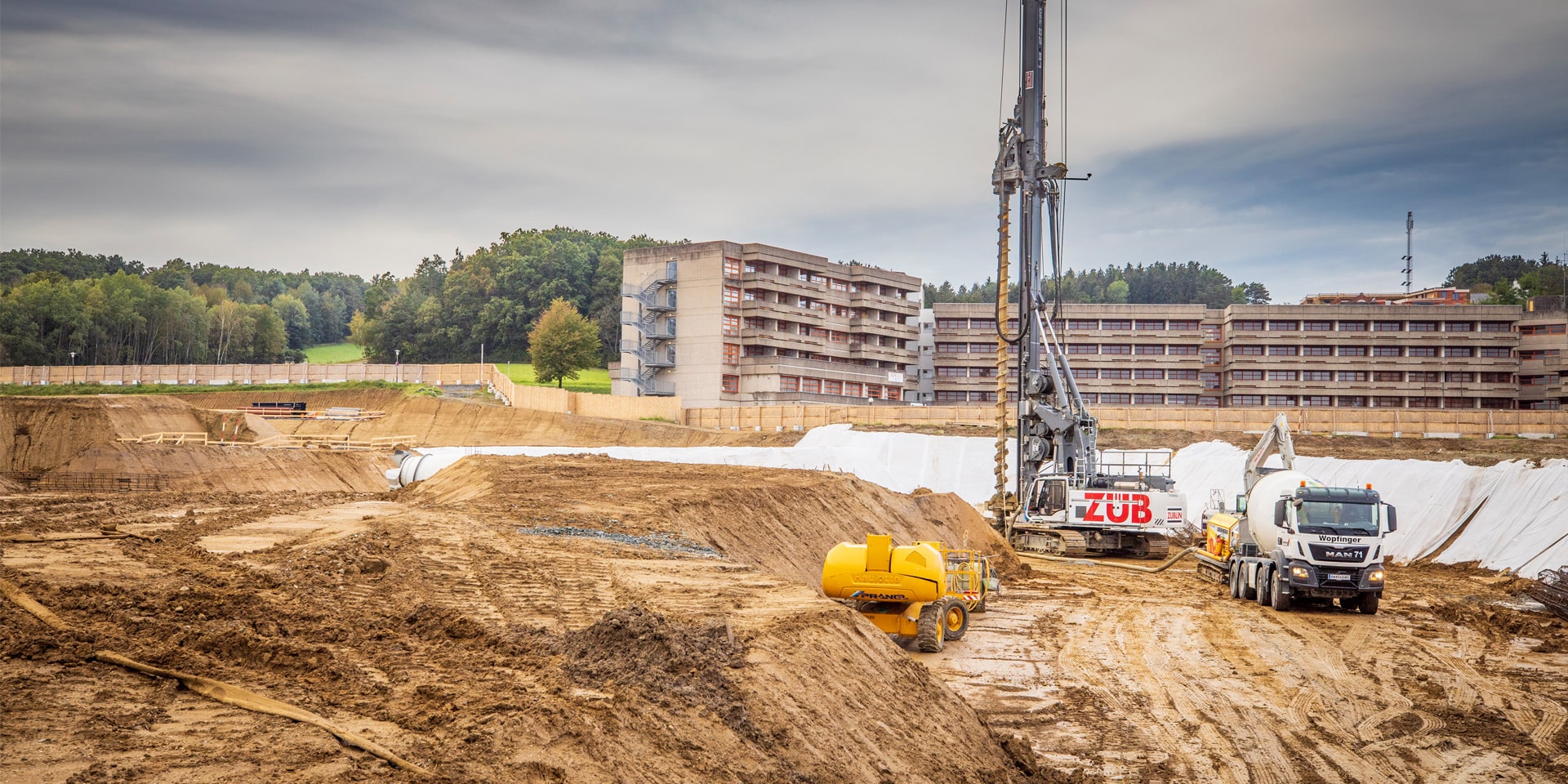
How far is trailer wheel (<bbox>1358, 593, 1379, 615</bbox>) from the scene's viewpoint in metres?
24.9

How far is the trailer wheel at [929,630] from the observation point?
18453 millimetres

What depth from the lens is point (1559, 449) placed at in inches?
2148

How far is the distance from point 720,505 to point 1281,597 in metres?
13.0

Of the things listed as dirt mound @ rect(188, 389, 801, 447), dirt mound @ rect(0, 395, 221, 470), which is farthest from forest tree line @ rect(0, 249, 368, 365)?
dirt mound @ rect(0, 395, 221, 470)

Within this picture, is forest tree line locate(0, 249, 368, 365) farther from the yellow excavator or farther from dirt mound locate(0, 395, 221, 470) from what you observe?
the yellow excavator

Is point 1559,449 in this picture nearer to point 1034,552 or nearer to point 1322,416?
point 1322,416

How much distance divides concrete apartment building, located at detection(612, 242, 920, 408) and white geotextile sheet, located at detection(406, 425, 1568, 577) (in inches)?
1023

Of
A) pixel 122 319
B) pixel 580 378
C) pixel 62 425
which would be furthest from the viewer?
pixel 580 378

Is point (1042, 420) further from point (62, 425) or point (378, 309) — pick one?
point (378, 309)

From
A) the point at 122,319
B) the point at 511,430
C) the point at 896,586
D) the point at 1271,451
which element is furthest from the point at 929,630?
the point at 122,319

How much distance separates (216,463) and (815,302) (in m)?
56.9

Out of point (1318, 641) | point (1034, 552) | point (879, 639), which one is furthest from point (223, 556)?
point (1034, 552)

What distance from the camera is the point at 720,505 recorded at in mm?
26250

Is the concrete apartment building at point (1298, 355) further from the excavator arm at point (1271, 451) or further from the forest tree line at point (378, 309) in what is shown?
the excavator arm at point (1271, 451)
